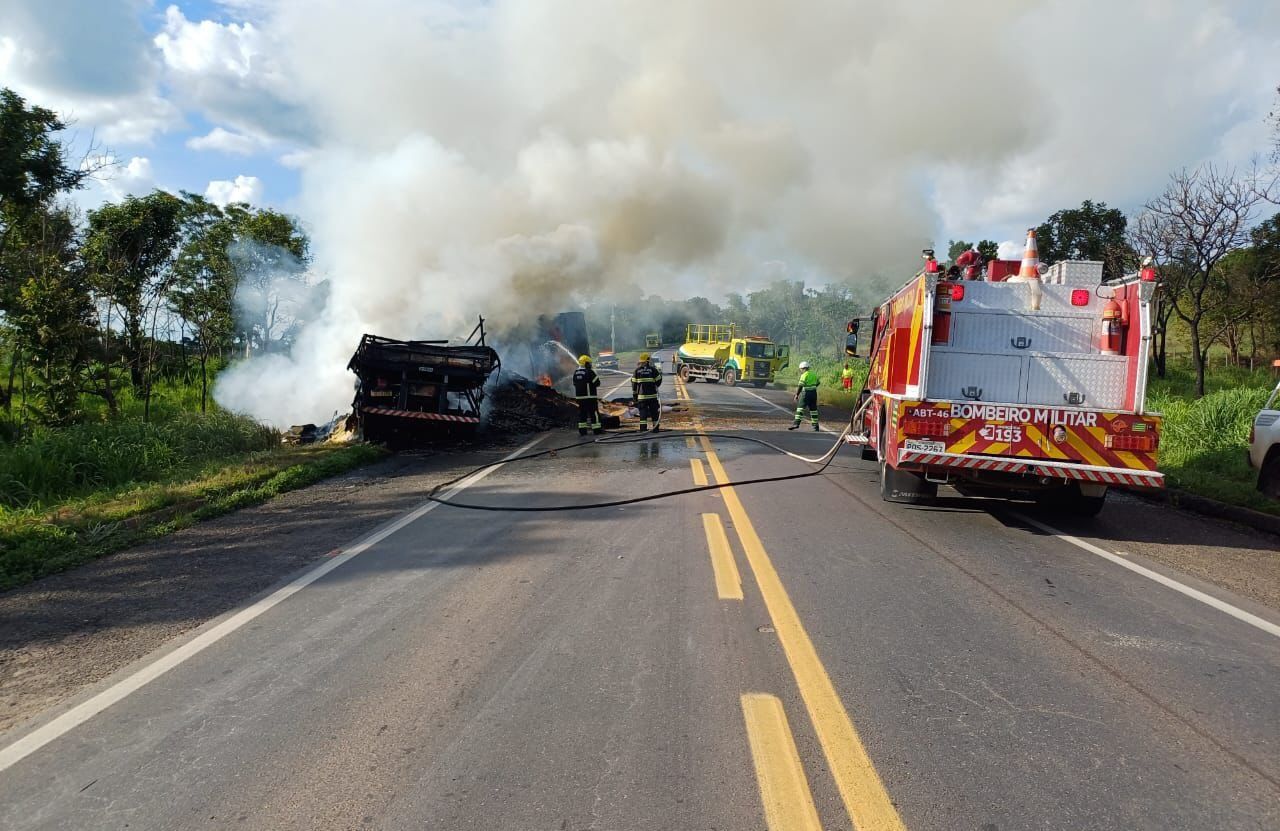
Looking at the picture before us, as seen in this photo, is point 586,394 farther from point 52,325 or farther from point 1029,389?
point 52,325

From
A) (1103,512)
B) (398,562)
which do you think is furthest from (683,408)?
(398,562)

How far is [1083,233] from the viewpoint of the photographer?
2472 cm

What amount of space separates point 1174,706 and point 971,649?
0.86 metres

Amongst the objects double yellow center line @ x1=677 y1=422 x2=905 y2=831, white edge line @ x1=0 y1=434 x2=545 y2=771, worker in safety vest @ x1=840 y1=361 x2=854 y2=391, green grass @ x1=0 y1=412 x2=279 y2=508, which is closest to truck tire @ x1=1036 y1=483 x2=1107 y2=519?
double yellow center line @ x1=677 y1=422 x2=905 y2=831

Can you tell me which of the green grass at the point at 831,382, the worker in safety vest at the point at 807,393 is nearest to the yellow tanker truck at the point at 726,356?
the green grass at the point at 831,382

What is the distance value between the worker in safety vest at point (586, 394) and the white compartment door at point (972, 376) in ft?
22.9

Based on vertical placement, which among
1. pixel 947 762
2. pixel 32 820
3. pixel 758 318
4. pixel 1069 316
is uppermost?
pixel 758 318

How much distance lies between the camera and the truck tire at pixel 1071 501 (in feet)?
23.0

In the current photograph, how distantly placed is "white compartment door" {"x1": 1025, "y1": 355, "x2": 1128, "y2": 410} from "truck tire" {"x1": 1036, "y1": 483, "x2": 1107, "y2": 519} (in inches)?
31.1

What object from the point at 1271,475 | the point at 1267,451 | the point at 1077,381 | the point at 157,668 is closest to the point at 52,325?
the point at 157,668

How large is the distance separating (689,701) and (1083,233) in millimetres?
26942

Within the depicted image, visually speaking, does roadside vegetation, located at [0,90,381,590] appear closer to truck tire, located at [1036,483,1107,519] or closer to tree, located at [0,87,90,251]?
tree, located at [0,87,90,251]

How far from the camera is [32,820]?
2.49 metres

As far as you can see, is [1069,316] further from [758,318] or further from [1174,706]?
[758,318]
